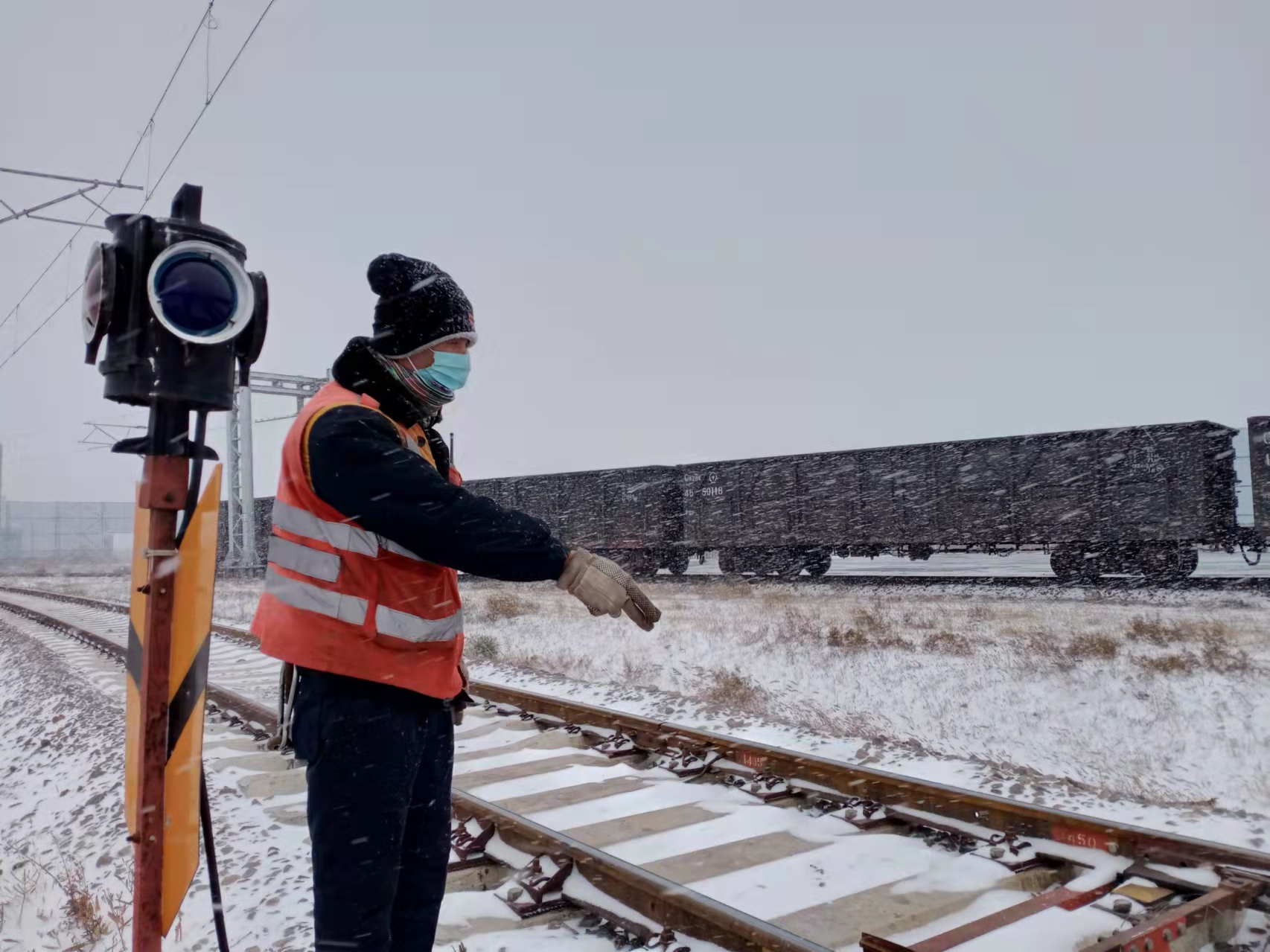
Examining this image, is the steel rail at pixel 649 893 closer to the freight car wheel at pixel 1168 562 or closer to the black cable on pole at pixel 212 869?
the black cable on pole at pixel 212 869

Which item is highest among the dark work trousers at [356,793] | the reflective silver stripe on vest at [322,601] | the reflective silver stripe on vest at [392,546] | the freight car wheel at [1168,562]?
the reflective silver stripe on vest at [392,546]

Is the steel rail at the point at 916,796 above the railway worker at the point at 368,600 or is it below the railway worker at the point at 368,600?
below

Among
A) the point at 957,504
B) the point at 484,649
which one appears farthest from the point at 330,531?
the point at 957,504

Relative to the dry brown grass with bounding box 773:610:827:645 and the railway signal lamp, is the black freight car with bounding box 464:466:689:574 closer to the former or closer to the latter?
the dry brown grass with bounding box 773:610:827:645

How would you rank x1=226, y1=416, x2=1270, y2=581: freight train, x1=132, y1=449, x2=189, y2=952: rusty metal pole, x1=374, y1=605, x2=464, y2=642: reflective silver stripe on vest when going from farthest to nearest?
1. x1=226, y1=416, x2=1270, y2=581: freight train
2. x1=374, y1=605, x2=464, y2=642: reflective silver stripe on vest
3. x1=132, y1=449, x2=189, y2=952: rusty metal pole

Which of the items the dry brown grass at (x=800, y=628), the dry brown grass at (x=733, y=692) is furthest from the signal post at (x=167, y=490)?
the dry brown grass at (x=800, y=628)

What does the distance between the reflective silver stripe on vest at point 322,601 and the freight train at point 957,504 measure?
34.8 feet

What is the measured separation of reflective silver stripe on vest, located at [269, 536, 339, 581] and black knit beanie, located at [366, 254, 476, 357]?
1.70 feet

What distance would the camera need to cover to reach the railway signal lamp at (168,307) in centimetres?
177

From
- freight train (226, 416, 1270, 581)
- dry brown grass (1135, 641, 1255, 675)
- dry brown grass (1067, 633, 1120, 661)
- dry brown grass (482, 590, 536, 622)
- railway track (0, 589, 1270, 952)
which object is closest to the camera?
railway track (0, 589, 1270, 952)

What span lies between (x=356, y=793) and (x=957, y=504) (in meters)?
17.1

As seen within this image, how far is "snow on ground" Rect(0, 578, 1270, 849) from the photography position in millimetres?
4824

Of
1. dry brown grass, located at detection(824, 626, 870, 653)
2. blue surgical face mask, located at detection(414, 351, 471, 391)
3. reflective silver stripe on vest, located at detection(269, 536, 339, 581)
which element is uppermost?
blue surgical face mask, located at detection(414, 351, 471, 391)

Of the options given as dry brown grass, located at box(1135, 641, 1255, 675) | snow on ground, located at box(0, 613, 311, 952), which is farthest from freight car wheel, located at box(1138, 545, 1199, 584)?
snow on ground, located at box(0, 613, 311, 952)
